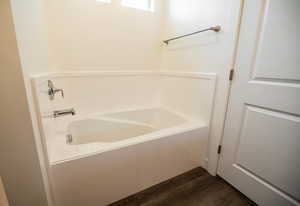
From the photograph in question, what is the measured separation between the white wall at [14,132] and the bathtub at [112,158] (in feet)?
0.44

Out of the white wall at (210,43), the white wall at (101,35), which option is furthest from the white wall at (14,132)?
the white wall at (210,43)

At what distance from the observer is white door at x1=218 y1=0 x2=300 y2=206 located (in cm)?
87

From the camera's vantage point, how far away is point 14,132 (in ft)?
2.13

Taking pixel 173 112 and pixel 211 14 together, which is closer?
pixel 211 14

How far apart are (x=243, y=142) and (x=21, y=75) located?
155cm

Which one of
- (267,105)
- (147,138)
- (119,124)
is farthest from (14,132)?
(267,105)

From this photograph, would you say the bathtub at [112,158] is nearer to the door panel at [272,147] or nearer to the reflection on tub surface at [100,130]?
the reflection on tub surface at [100,130]

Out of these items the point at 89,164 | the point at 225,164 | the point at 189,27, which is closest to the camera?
the point at 89,164

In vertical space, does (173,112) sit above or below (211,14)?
below

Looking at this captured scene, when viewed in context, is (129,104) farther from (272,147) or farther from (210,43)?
(272,147)

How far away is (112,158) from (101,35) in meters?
1.40

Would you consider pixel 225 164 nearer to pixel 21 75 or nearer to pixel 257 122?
pixel 257 122

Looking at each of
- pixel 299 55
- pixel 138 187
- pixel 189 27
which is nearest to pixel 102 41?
pixel 189 27

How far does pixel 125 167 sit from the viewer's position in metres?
1.07
